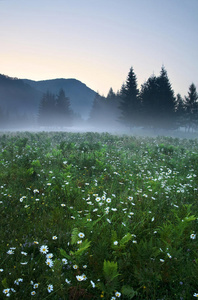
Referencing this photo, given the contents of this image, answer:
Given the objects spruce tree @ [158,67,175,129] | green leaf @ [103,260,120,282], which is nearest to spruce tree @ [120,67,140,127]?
spruce tree @ [158,67,175,129]

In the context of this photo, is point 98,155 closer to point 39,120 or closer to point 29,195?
point 29,195

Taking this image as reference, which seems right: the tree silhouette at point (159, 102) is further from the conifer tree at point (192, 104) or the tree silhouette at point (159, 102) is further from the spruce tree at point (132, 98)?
the conifer tree at point (192, 104)

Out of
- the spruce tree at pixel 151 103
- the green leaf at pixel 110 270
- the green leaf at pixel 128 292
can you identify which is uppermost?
the spruce tree at pixel 151 103

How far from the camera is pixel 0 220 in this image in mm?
3414

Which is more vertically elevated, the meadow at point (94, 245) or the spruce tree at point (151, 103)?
the spruce tree at point (151, 103)

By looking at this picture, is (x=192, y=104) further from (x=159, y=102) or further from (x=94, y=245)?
(x=94, y=245)

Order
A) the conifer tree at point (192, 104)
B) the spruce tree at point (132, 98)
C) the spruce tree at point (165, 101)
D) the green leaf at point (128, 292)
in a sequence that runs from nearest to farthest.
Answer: the green leaf at point (128, 292), the spruce tree at point (165, 101), the spruce tree at point (132, 98), the conifer tree at point (192, 104)

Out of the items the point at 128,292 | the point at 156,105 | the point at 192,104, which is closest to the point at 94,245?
the point at 128,292

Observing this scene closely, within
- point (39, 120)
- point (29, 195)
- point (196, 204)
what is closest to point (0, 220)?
point (29, 195)

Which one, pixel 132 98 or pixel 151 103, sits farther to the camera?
pixel 132 98

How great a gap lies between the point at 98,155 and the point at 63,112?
67378 mm

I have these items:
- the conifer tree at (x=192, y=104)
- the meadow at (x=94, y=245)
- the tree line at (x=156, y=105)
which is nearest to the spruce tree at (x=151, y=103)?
the tree line at (x=156, y=105)

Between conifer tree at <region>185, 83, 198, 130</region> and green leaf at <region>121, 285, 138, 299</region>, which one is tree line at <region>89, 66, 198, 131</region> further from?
green leaf at <region>121, 285, 138, 299</region>

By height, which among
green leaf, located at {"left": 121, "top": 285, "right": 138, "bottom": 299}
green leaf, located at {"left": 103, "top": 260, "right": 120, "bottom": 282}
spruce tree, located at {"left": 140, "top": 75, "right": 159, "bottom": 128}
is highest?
spruce tree, located at {"left": 140, "top": 75, "right": 159, "bottom": 128}
